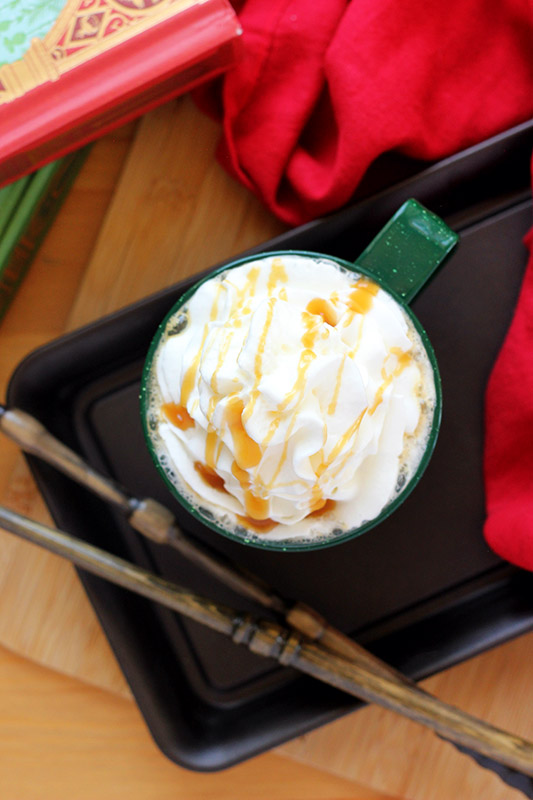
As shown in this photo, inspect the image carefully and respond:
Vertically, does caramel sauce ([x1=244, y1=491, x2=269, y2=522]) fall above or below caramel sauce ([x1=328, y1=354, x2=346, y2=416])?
below

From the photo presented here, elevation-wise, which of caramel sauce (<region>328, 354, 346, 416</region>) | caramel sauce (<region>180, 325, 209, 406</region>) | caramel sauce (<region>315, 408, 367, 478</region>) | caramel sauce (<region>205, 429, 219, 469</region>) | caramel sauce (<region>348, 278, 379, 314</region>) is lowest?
caramel sauce (<region>315, 408, 367, 478</region>)

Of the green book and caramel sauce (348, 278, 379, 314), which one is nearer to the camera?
caramel sauce (348, 278, 379, 314)

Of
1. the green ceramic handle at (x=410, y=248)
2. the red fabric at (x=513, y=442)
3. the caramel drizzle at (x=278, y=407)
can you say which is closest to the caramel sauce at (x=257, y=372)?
the caramel drizzle at (x=278, y=407)

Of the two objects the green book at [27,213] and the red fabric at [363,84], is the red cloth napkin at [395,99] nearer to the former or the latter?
the red fabric at [363,84]

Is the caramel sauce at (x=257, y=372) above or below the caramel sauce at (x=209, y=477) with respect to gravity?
above

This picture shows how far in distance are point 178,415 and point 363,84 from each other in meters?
0.31

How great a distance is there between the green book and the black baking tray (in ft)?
0.35

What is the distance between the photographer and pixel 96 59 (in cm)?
52

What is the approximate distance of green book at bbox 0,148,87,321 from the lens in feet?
1.93

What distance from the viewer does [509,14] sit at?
56 centimetres

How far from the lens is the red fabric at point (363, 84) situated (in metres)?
0.56

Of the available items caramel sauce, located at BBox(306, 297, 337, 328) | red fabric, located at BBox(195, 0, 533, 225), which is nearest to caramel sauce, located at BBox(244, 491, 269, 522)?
caramel sauce, located at BBox(306, 297, 337, 328)

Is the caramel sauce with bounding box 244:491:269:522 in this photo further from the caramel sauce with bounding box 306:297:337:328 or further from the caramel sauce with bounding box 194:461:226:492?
the caramel sauce with bounding box 306:297:337:328

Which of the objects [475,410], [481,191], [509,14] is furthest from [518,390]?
[509,14]
